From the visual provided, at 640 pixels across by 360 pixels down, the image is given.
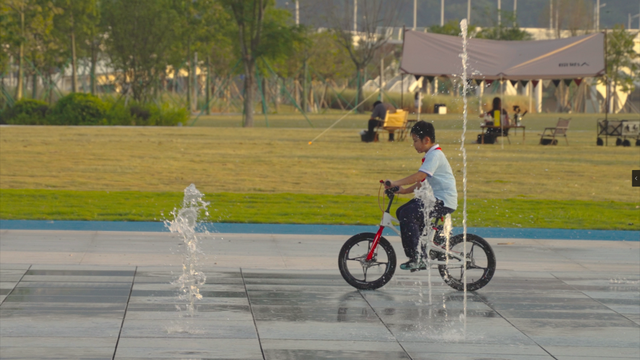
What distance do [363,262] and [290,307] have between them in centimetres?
109

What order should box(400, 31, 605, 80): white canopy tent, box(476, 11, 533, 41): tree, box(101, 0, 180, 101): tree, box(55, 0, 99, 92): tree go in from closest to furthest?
box(400, 31, 605, 80): white canopy tent
box(101, 0, 180, 101): tree
box(55, 0, 99, 92): tree
box(476, 11, 533, 41): tree

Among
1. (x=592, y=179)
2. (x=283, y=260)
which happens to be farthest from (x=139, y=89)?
Result: (x=283, y=260)

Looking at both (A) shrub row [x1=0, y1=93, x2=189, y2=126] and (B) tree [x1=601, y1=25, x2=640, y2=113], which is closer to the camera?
(A) shrub row [x1=0, y1=93, x2=189, y2=126]

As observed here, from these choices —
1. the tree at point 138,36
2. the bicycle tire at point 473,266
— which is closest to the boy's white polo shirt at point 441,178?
the bicycle tire at point 473,266

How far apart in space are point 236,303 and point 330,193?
350 inches

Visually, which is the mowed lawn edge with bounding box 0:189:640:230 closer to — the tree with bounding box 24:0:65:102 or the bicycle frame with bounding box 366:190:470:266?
the bicycle frame with bounding box 366:190:470:266

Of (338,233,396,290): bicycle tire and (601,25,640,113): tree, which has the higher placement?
(601,25,640,113): tree

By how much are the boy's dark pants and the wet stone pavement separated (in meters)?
0.46

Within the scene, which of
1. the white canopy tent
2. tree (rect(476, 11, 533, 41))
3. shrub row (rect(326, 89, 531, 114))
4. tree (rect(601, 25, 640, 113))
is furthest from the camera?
tree (rect(476, 11, 533, 41))

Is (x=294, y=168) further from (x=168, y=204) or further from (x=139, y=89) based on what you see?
(x=139, y=89)

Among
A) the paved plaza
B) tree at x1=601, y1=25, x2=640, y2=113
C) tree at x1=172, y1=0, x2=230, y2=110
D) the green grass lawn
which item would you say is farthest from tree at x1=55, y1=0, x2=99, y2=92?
the paved plaza

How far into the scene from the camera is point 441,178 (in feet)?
25.7

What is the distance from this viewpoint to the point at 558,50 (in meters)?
30.2

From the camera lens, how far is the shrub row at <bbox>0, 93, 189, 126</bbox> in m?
41.9
